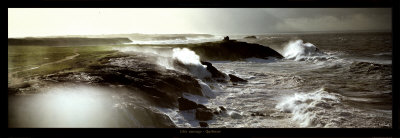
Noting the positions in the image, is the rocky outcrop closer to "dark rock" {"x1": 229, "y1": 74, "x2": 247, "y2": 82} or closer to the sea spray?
the sea spray

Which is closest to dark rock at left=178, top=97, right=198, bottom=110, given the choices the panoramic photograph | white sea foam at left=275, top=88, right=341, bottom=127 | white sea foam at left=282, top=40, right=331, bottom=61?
the panoramic photograph

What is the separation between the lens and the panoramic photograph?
366cm

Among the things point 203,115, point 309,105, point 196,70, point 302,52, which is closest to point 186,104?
point 203,115

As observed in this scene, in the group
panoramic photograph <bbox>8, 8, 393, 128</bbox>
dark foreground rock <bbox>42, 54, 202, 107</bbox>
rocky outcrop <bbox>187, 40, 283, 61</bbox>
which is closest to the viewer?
panoramic photograph <bbox>8, 8, 393, 128</bbox>

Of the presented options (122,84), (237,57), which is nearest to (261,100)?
(237,57)

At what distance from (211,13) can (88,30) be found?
5.64 feet

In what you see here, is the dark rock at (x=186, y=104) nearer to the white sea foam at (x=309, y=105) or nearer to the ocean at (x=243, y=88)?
the ocean at (x=243, y=88)

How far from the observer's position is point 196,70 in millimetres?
4078

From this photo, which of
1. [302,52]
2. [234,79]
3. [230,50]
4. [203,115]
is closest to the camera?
[203,115]

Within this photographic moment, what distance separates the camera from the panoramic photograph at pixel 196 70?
3664 mm

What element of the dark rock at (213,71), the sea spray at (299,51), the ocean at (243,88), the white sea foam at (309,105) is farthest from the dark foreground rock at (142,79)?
the sea spray at (299,51)

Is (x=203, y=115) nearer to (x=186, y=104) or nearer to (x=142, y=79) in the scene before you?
(x=186, y=104)

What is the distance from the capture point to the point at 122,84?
12.4 ft

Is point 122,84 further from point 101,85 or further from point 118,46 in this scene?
point 118,46
